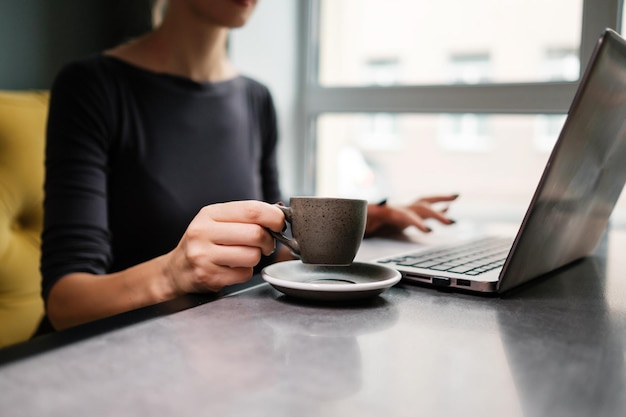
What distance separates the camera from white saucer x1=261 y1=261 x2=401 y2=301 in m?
0.54

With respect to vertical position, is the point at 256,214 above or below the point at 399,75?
below

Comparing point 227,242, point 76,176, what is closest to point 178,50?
point 76,176

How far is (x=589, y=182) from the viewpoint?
678 millimetres

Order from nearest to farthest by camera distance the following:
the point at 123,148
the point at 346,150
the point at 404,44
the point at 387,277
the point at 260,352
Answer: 1. the point at 260,352
2. the point at 387,277
3. the point at 123,148
4. the point at 404,44
5. the point at 346,150

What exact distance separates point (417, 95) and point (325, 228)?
3.93 feet

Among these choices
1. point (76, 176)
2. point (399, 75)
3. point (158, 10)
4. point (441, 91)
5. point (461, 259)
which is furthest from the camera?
point (399, 75)

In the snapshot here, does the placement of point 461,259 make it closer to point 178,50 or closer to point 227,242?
point 227,242

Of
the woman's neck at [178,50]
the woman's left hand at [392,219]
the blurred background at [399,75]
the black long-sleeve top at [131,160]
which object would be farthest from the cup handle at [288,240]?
the blurred background at [399,75]

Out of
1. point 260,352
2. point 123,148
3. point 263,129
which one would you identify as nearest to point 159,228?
point 123,148

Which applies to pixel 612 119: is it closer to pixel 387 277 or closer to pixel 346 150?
pixel 387 277

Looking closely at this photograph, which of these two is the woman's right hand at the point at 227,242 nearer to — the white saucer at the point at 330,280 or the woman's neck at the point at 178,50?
the white saucer at the point at 330,280

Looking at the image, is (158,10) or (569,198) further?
(158,10)

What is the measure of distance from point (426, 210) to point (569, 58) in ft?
2.21

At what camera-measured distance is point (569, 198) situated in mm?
632
